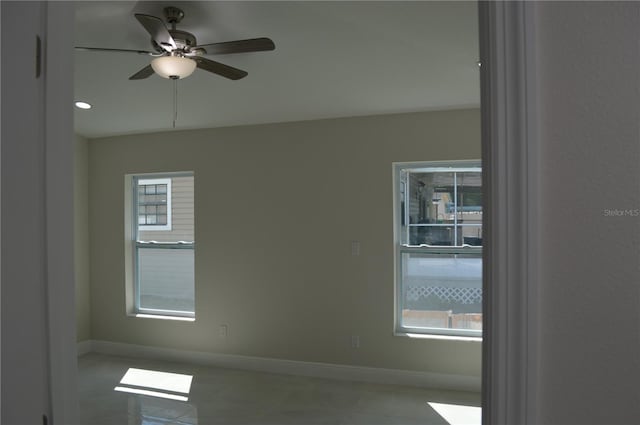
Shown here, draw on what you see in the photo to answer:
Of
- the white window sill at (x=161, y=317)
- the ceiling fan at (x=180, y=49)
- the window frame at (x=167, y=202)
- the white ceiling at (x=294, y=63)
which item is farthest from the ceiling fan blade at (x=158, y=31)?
the white window sill at (x=161, y=317)

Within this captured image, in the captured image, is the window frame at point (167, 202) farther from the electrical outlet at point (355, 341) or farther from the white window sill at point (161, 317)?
the electrical outlet at point (355, 341)

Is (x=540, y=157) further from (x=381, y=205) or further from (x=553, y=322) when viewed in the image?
(x=381, y=205)

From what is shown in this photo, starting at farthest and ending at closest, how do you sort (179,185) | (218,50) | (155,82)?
(179,185) → (155,82) → (218,50)

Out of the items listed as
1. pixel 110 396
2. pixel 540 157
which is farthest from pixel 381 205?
pixel 540 157

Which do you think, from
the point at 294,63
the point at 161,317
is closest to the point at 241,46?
the point at 294,63

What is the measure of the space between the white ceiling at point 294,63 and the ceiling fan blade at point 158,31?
1.06ft

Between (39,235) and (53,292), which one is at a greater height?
(39,235)

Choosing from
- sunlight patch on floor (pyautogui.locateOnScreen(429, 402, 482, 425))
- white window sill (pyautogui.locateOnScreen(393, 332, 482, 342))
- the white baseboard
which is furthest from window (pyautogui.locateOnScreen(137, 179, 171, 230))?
sunlight patch on floor (pyautogui.locateOnScreen(429, 402, 482, 425))

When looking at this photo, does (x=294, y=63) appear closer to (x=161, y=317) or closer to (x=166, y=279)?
(x=166, y=279)

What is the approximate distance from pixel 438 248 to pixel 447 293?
435mm

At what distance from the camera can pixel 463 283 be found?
4.14 metres

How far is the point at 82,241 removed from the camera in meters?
5.29

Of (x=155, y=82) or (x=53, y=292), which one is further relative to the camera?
(x=155, y=82)

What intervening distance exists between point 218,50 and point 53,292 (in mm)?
1860
